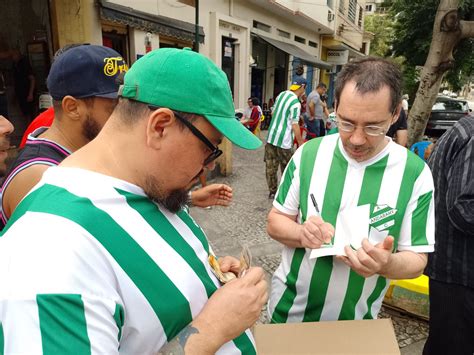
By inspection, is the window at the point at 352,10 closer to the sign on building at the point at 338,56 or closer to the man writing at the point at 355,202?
the sign on building at the point at 338,56

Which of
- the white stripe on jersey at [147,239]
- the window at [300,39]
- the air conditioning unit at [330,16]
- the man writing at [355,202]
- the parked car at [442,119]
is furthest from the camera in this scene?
the air conditioning unit at [330,16]

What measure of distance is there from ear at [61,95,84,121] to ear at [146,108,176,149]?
788 millimetres

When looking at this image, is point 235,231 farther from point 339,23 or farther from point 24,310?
point 339,23

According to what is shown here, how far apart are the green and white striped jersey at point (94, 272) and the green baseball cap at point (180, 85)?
0.79 feet

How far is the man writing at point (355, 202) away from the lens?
1435 mm

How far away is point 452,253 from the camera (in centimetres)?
176

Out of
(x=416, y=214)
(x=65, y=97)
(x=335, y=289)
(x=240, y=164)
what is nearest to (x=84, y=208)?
(x=65, y=97)

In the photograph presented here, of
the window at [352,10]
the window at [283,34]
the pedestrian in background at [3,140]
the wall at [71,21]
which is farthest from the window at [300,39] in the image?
the pedestrian in background at [3,140]

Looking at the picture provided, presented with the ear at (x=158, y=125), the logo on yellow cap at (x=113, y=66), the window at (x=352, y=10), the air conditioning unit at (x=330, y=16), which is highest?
the window at (x=352, y=10)

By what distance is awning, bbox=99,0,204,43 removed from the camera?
541cm

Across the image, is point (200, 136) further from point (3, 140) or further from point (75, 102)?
point (3, 140)

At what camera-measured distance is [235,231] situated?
458cm

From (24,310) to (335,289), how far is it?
1271 millimetres

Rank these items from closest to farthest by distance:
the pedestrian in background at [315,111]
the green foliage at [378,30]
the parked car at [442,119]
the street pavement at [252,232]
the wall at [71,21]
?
the street pavement at [252,232] → the wall at [71,21] → the pedestrian in background at [315,111] → the parked car at [442,119] → the green foliage at [378,30]
